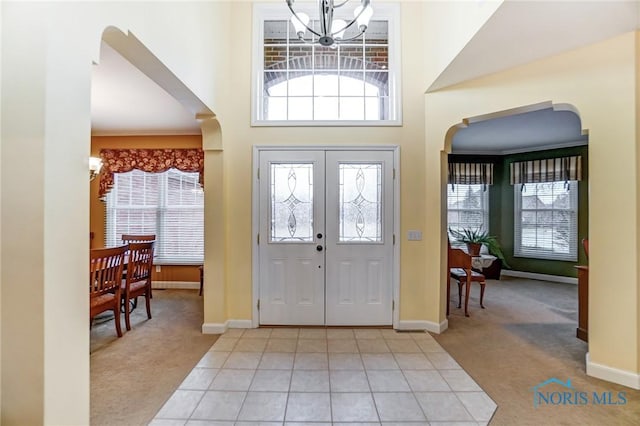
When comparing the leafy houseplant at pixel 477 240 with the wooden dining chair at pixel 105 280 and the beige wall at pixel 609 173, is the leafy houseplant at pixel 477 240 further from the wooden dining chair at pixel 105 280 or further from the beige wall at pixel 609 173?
the wooden dining chair at pixel 105 280

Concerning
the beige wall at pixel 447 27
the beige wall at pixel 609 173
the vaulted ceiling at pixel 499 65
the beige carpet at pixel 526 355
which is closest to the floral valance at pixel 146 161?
the vaulted ceiling at pixel 499 65

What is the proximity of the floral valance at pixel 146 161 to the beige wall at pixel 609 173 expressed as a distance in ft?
14.9

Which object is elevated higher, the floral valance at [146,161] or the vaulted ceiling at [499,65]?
the vaulted ceiling at [499,65]

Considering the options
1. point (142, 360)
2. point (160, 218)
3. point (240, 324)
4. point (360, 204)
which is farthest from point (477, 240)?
point (160, 218)

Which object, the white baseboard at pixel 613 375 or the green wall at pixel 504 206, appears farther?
the green wall at pixel 504 206

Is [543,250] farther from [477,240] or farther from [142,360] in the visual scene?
[142,360]

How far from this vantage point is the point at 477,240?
5.80m

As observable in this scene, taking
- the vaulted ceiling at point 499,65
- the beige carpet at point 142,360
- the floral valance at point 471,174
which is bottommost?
the beige carpet at point 142,360

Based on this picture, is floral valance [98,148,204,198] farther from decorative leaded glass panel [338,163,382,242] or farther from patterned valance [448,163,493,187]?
patterned valance [448,163,493,187]

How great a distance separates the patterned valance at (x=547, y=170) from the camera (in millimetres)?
5262

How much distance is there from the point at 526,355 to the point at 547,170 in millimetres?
4161

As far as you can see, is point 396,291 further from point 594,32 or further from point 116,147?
point 116,147

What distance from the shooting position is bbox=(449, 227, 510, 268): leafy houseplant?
577 centimetres

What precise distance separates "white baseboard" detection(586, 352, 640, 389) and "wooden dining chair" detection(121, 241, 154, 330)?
4.30m
